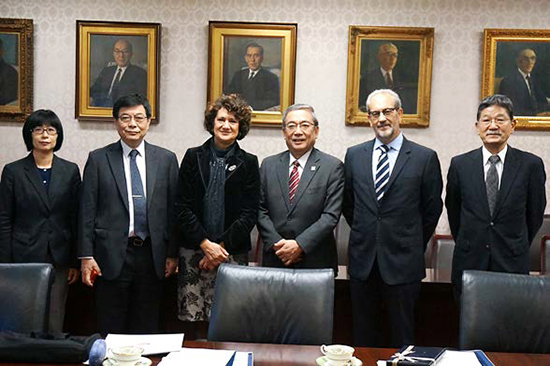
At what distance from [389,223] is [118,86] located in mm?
2358

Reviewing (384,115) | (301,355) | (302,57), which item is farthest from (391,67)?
(301,355)

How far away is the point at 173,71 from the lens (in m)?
4.54

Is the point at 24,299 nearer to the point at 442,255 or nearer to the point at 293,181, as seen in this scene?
the point at 293,181


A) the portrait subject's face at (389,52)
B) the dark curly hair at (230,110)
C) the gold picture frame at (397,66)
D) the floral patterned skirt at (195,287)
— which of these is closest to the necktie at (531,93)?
the gold picture frame at (397,66)

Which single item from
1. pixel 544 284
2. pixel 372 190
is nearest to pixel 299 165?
pixel 372 190

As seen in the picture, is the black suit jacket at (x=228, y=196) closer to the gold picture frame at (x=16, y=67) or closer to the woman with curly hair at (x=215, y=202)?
the woman with curly hair at (x=215, y=202)

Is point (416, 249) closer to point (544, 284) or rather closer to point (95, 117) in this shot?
point (544, 284)

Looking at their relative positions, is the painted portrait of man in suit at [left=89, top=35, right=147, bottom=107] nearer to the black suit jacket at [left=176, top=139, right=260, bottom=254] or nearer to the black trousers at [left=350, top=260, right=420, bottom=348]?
the black suit jacket at [left=176, top=139, right=260, bottom=254]

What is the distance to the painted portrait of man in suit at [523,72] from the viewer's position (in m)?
4.44

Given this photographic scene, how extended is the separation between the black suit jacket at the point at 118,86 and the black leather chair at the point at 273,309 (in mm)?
2552

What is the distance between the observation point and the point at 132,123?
3092 mm

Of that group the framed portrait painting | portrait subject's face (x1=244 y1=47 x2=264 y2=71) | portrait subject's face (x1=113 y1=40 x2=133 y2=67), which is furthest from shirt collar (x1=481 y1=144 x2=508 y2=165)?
portrait subject's face (x1=113 y1=40 x2=133 y2=67)

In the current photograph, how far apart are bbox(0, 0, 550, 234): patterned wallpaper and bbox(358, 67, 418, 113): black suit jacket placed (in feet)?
0.47

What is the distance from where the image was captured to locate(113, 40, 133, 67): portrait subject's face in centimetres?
448
